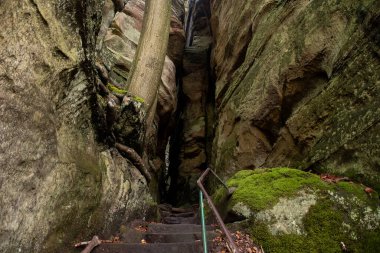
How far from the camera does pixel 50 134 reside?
3943 millimetres

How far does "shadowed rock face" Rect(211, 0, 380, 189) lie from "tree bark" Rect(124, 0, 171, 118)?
3.23m

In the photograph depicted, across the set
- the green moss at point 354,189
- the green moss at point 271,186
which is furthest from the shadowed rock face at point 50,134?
the green moss at point 354,189

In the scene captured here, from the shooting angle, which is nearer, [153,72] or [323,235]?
[323,235]

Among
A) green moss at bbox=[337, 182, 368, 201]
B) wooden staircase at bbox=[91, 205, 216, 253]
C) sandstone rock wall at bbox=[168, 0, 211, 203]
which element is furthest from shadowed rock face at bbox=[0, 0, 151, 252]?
sandstone rock wall at bbox=[168, 0, 211, 203]

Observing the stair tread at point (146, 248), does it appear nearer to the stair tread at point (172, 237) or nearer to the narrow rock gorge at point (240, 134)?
the narrow rock gorge at point (240, 134)

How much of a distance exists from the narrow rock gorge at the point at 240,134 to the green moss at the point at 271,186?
0.02 meters

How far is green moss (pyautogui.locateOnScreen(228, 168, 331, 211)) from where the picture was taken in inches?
194

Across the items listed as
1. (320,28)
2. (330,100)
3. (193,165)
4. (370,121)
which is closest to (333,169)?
(370,121)

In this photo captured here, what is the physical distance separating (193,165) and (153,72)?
10777 mm

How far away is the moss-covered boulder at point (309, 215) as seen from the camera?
4.20 meters

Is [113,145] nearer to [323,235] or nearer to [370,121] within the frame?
[323,235]

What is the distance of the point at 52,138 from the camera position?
13.0ft

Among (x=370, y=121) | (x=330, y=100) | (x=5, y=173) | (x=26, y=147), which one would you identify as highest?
(x=330, y=100)

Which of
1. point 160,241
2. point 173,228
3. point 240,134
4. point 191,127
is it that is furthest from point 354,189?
point 191,127
